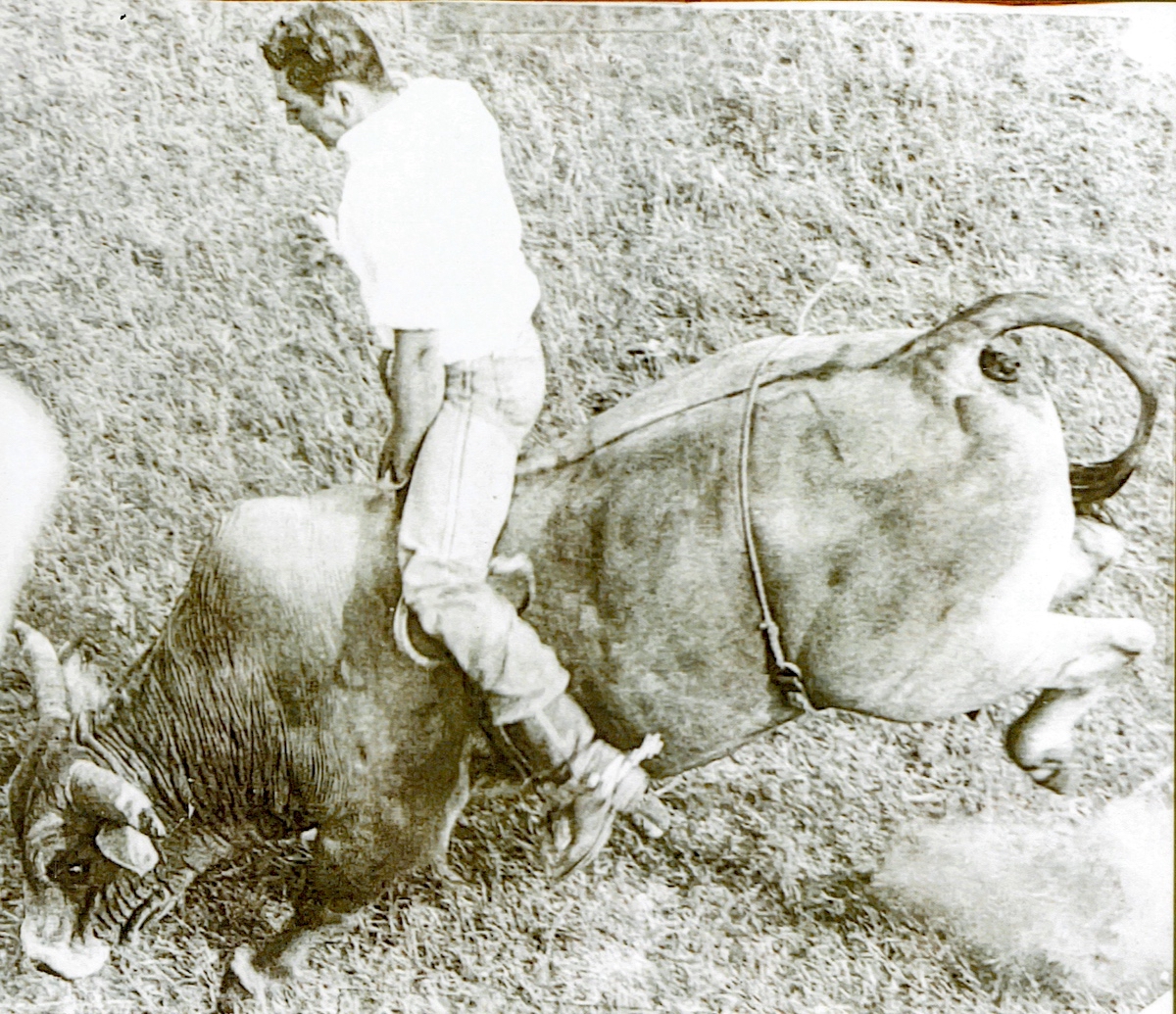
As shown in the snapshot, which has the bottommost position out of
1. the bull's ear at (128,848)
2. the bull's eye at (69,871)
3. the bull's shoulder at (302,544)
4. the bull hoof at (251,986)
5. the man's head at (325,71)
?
the bull hoof at (251,986)

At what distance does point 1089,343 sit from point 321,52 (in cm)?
169

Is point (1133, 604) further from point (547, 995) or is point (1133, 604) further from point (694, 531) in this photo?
point (547, 995)

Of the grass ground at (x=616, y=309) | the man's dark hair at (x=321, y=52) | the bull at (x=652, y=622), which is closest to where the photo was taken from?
the bull at (x=652, y=622)

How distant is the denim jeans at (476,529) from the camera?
253 cm

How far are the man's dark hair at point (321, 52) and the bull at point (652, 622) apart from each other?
34.2 inches

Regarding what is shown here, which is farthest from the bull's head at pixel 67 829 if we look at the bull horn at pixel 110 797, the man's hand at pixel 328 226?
the man's hand at pixel 328 226

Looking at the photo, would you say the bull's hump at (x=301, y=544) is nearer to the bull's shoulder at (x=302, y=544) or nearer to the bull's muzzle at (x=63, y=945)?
the bull's shoulder at (x=302, y=544)

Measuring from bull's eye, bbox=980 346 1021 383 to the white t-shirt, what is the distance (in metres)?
0.92

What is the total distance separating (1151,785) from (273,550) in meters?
1.85

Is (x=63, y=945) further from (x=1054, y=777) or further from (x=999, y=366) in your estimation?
(x=999, y=366)

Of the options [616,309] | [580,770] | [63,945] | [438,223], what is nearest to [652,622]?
[580,770]

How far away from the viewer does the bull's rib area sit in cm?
254

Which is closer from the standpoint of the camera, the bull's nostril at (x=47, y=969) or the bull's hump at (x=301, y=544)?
the bull's hump at (x=301, y=544)

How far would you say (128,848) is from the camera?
2.69 m
